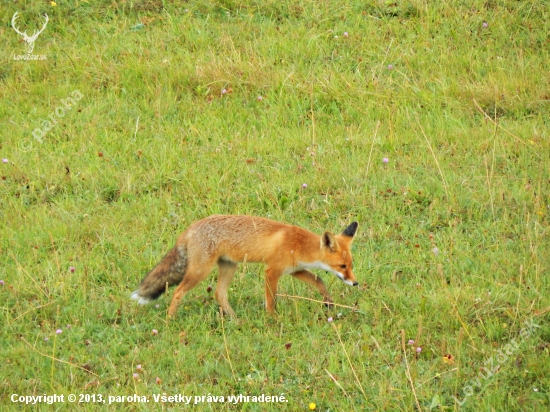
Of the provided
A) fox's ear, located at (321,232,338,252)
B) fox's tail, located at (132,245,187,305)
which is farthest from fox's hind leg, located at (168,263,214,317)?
fox's ear, located at (321,232,338,252)

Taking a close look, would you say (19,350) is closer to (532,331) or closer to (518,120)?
(532,331)

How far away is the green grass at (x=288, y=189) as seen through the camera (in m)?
6.64

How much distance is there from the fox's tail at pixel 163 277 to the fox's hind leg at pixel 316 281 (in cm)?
113

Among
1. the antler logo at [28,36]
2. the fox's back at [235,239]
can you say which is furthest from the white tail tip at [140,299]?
the antler logo at [28,36]

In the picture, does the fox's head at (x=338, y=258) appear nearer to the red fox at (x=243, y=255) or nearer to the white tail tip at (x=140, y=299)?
the red fox at (x=243, y=255)

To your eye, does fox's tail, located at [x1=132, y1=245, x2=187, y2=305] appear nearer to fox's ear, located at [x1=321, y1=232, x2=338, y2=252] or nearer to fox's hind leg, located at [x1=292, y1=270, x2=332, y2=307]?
fox's hind leg, located at [x1=292, y1=270, x2=332, y2=307]

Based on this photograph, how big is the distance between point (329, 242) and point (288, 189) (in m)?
2.10

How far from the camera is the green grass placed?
21.8ft

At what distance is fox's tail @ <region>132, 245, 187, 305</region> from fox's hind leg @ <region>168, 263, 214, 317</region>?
0.12 m

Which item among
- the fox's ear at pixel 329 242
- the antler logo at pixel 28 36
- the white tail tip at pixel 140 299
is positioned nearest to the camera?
the fox's ear at pixel 329 242

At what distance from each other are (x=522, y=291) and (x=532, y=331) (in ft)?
2.06

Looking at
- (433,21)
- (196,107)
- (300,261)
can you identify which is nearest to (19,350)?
(300,261)

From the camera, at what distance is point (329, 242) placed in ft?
24.6

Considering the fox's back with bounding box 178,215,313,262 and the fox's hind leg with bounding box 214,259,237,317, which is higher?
the fox's back with bounding box 178,215,313,262
